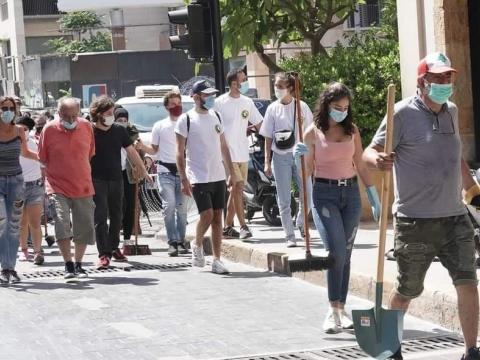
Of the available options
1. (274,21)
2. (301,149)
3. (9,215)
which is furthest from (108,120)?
(274,21)

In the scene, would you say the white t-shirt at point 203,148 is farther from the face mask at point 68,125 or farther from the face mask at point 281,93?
the face mask at point 281,93

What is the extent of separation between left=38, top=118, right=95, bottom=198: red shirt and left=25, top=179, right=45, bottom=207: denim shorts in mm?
2053

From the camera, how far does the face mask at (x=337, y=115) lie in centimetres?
917

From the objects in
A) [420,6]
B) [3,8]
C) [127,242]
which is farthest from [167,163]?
[3,8]

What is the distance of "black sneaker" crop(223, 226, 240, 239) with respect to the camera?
14.8m

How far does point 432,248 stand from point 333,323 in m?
1.70

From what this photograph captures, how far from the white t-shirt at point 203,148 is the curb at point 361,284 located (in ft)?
3.51

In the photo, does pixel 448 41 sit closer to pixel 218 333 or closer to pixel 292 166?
pixel 292 166

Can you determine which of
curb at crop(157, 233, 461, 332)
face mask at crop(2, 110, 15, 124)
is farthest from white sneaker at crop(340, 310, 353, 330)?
face mask at crop(2, 110, 15, 124)

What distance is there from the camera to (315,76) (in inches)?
615

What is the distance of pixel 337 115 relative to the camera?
9180 mm

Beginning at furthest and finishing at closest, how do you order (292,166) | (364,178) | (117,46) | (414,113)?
(117,46)
(292,166)
(364,178)
(414,113)

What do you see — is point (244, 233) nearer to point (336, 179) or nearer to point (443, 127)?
point (336, 179)

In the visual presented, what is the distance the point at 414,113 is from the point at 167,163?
741 cm
